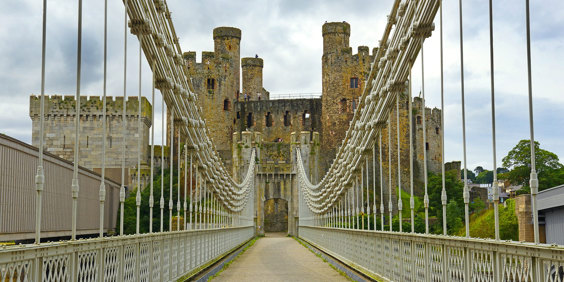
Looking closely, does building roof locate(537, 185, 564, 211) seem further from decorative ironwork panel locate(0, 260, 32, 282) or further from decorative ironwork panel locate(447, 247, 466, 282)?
decorative ironwork panel locate(0, 260, 32, 282)

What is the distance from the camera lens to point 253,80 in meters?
66.2

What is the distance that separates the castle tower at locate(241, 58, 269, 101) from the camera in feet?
217

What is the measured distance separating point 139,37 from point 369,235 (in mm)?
5053

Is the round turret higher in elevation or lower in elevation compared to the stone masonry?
higher

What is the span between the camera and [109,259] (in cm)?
618

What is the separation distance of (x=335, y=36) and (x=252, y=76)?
47.8ft

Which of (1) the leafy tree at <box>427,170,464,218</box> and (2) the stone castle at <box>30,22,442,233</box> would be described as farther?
(2) the stone castle at <box>30,22,442,233</box>

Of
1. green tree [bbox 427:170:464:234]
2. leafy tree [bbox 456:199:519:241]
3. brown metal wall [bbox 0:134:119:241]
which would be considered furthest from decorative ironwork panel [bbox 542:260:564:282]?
green tree [bbox 427:170:464:234]

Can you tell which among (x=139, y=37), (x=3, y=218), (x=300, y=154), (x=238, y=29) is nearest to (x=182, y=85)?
(x=139, y=37)

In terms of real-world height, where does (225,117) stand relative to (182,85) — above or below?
above

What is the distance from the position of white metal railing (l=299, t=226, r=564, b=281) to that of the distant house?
216 inches

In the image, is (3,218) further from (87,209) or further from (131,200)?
(131,200)

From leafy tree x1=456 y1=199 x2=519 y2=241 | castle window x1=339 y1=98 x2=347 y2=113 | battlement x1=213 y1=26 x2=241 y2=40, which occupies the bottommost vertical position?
leafy tree x1=456 y1=199 x2=519 y2=241

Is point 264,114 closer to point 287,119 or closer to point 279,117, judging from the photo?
point 279,117
